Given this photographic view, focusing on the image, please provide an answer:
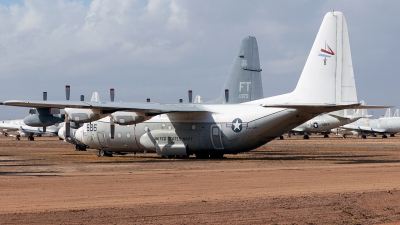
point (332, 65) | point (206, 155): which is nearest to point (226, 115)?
point (206, 155)

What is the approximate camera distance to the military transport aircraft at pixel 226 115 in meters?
30.7

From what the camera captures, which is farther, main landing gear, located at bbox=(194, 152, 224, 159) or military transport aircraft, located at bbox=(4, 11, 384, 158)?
main landing gear, located at bbox=(194, 152, 224, 159)

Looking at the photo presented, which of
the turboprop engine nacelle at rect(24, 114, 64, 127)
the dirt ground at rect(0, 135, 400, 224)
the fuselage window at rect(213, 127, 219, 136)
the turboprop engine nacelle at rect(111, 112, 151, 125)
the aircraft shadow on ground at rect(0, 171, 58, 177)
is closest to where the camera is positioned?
the dirt ground at rect(0, 135, 400, 224)

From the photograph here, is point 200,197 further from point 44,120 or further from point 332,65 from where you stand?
point 44,120

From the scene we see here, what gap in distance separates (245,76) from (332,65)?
1455 centimetres

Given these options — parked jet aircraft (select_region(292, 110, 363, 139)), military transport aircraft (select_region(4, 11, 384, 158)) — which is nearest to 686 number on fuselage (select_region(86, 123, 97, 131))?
military transport aircraft (select_region(4, 11, 384, 158))

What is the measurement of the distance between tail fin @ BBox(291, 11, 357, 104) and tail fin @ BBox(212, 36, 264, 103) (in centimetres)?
1296

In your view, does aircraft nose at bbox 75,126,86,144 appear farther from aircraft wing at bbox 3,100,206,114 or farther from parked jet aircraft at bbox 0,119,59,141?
parked jet aircraft at bbox 0,119,59,141

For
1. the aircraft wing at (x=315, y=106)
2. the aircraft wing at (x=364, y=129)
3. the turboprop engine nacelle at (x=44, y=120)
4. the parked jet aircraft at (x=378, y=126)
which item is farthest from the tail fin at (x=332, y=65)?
the aircraft wing at (x=364, y=129)

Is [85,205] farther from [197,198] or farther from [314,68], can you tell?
[314,68]

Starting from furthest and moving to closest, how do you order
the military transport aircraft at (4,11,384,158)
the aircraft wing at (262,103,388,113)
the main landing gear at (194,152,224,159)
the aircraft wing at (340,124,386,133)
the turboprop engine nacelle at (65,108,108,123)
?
the aircraft wing at (340,124,386,133)
the main landing gear at (194,152,224,159)
the turboprop engine nacelle at (65,108,108,123)
the military transport aircraft at (4,11,384,158)
the aircraft wing at (262,103,388,113)

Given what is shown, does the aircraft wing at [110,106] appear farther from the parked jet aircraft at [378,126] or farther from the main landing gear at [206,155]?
the parked jet aircraft at [378,126]

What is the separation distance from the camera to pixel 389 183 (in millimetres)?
20891

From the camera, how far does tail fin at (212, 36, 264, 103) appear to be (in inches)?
1751
